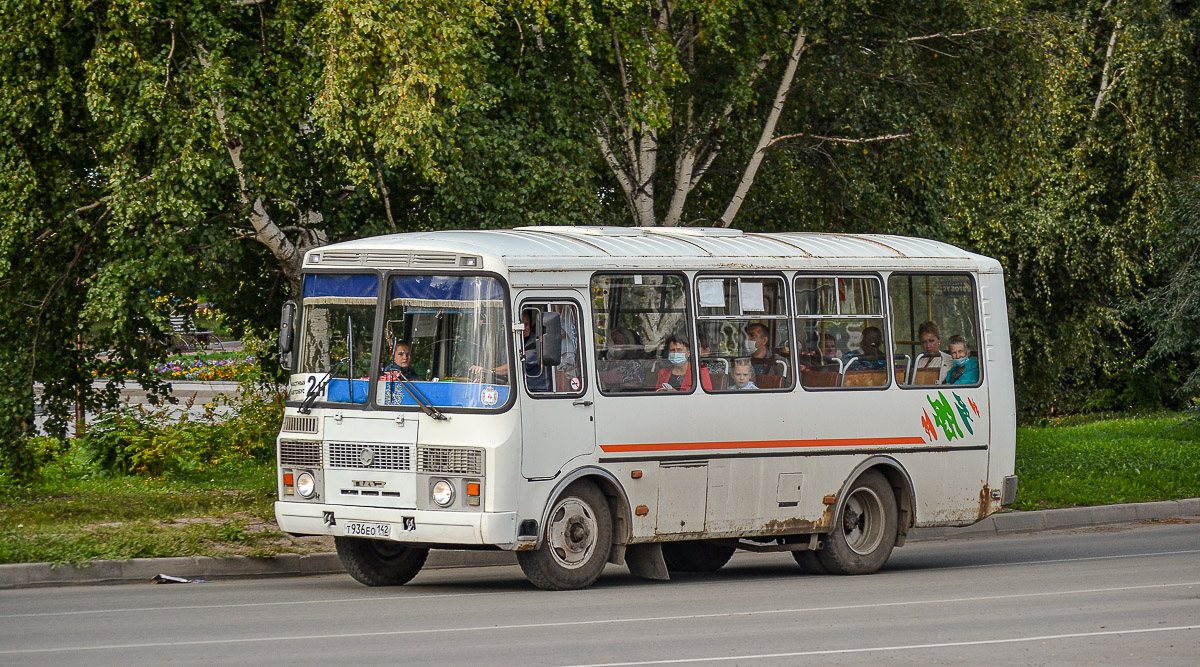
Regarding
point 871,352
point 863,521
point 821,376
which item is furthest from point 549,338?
point 863,521

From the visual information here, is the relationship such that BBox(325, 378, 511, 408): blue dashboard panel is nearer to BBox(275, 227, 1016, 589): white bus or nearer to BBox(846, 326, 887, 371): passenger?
BBox(275, 227, 1016, 589): white bus

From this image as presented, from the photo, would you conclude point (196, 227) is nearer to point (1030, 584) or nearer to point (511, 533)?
point (511, 533)

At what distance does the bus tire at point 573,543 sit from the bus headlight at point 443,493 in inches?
30.2

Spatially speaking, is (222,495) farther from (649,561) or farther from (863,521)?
(863,521)

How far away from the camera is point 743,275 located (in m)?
13.5

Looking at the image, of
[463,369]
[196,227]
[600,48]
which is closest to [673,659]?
[463,369]

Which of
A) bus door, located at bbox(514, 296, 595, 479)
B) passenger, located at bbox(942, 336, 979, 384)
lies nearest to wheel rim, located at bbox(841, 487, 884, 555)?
passenger, located at bbox(942, 336, 979, 384)

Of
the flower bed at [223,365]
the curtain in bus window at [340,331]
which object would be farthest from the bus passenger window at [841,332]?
the flower bed at [223,365]

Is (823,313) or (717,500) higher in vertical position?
(823,313)

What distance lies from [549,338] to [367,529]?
6.36 feet

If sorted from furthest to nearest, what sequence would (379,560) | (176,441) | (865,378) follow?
(176,441) → (865,378) → (379,560)

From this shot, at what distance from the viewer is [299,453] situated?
12281 mm

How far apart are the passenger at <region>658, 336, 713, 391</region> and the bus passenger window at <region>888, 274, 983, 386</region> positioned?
2.32m

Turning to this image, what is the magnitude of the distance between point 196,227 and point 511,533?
629cm
